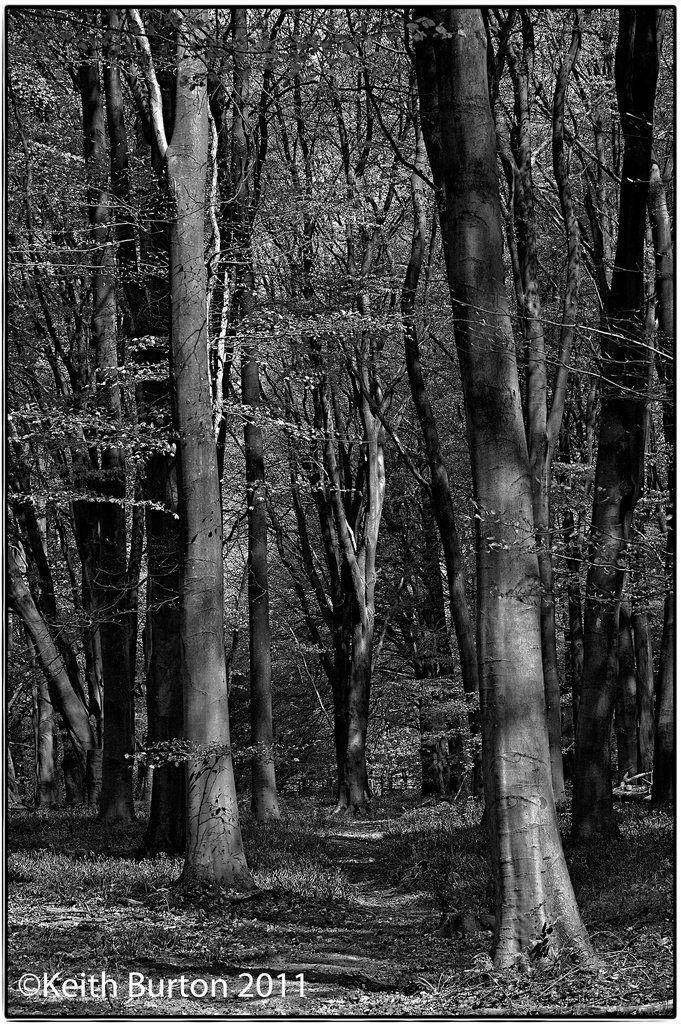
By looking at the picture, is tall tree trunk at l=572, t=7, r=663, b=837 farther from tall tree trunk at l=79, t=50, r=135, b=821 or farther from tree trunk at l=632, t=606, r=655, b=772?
tree trunk at l=632, t=606, r=655, b=772

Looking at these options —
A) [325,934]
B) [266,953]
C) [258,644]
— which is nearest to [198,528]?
[325,934]

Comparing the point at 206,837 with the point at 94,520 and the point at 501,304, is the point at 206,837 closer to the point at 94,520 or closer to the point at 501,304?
the point at 501,304

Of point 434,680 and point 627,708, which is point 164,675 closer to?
point 434,680

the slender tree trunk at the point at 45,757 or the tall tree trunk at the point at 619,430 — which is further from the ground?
the tall tree trunk at the point at 619,430

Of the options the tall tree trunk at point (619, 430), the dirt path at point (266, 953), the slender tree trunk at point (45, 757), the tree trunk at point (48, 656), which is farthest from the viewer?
the slender tree trunk at point (45, 757)

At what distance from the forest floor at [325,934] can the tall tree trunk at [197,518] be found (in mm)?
589

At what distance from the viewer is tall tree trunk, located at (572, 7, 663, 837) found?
8.82 m

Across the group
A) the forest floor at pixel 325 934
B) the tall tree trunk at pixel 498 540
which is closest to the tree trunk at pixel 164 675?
the forest floor at pixel 325 934

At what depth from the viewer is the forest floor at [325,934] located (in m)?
5.61

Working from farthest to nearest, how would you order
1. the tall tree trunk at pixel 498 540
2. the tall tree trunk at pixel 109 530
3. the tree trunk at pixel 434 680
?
the tree trunk at pixel 434 680
the tall tree trunk at pixel 109 530
the tall tree trunk at pixel 498 540

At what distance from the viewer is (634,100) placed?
9148mm

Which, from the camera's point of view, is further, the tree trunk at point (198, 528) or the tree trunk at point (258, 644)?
the tree trunk at point (258, 644)

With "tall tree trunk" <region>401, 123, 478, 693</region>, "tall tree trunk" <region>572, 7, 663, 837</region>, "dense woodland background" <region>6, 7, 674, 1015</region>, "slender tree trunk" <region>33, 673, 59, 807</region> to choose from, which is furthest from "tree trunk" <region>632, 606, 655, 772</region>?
"slender tree trunk" <region>33, 673, 59, 807</region>

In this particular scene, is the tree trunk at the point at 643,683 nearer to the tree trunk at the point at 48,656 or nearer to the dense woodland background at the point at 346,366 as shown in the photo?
the dense woodland background at the point at 346,366
